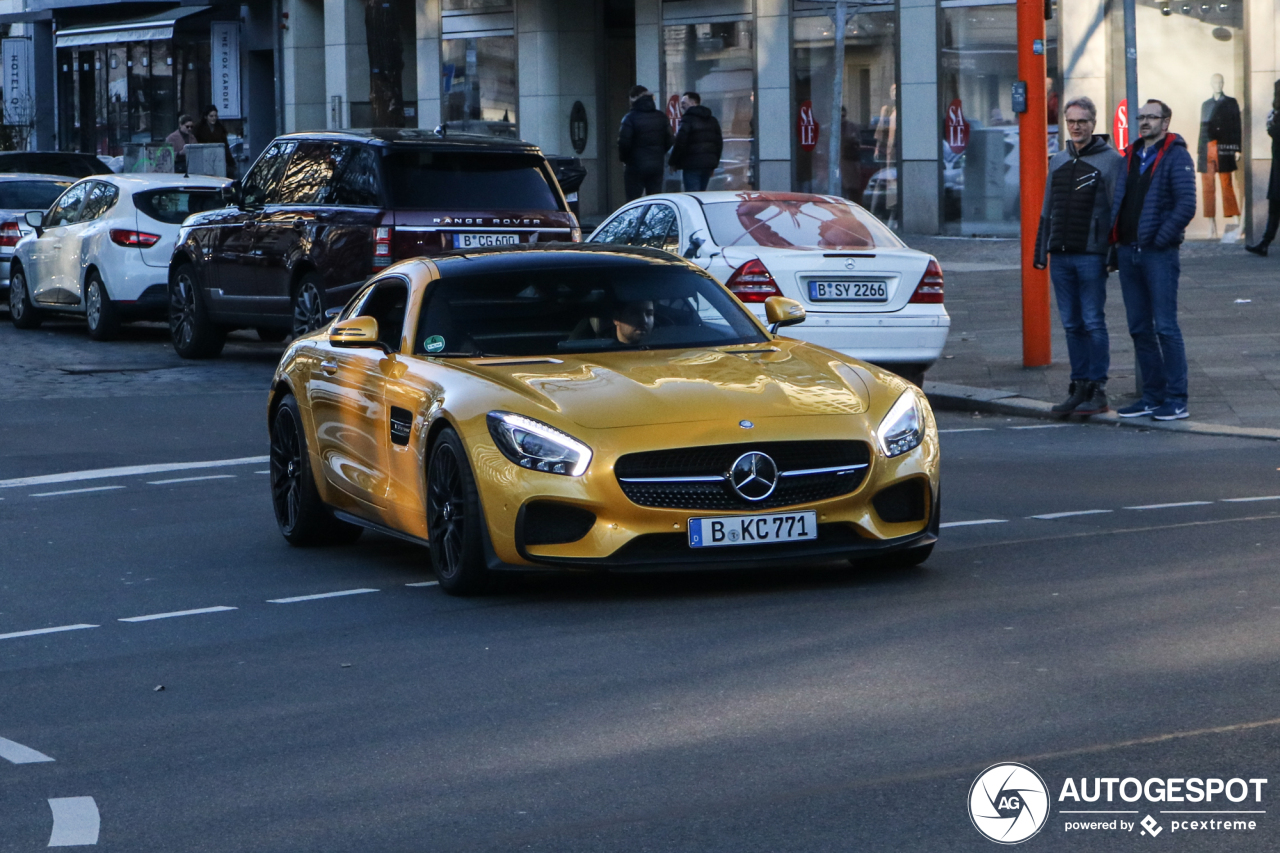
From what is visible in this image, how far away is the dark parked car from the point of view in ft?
94.8

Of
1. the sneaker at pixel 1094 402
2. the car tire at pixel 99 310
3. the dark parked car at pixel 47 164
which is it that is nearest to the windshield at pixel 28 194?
the dark parked car at pixel 47 164

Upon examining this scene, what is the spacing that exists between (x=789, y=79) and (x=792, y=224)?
52.4 ft

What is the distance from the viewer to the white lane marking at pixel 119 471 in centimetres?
1234

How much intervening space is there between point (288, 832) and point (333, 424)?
458 cm

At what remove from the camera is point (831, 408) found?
805 cm

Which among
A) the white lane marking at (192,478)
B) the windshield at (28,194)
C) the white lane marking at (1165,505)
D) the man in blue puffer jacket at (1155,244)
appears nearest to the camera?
the white lane marking at (1165,505)

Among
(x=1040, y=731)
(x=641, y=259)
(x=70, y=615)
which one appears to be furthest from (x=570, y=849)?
(x=641, y=259)

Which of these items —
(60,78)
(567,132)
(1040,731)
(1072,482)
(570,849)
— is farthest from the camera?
(60,78)

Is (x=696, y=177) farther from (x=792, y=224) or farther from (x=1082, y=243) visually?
(x=1082, y=243)

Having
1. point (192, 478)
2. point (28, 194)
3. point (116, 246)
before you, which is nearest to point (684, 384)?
point (192, 478)

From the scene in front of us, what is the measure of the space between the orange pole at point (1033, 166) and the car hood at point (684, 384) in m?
7.60

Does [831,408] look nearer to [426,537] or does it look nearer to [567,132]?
[426,537]

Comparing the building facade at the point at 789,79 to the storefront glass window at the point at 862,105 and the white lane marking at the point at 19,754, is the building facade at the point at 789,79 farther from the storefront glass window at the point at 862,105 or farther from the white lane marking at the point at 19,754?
the white lane marking at the point at 19,754

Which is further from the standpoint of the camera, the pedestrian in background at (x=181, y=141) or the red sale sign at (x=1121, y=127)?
the pedestrian in background at (x=181, y=141)
